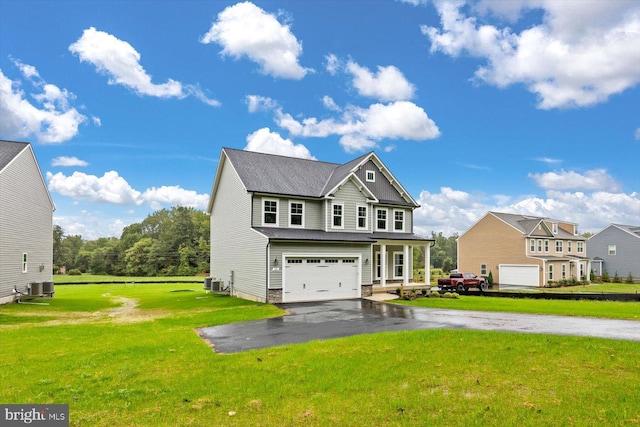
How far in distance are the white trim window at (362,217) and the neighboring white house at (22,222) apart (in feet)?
66.7

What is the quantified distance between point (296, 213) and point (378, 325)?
12.1 m

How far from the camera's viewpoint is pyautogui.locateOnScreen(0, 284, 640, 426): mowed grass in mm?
6016

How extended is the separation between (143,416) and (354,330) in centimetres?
813

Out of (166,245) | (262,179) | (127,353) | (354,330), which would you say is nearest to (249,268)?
(262,179)

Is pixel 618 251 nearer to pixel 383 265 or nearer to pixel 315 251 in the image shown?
pixel 383 265

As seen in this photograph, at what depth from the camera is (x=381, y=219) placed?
93.7ft

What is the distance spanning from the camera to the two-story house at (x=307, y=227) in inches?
864

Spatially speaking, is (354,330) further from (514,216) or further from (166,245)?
(166,245)

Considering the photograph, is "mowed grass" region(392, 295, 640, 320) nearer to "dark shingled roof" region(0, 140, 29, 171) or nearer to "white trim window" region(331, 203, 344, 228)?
"white trim window" region(331, 203, 344, 228)

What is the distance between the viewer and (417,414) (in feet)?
19.6

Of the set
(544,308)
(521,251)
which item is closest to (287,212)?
(544,308)

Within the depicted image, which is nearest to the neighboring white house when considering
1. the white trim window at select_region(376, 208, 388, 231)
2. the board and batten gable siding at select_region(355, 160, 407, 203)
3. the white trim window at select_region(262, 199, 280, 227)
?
the white trim window at select_region(262, 199, 280, 227)

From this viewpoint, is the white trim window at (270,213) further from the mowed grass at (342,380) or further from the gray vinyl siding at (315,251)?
the mowed grass at (342,380)

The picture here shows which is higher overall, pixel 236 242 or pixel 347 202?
pixel 347 202
